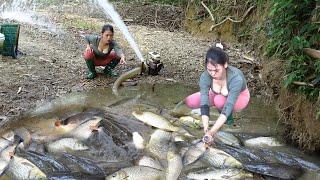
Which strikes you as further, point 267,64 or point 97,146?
point 267,64

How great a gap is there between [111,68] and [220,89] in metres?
3.39

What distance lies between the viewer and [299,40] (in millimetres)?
5176

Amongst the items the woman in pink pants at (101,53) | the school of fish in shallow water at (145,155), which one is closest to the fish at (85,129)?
the school of fish in shallow water at (145,155)

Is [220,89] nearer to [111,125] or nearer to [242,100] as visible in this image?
[242,100]

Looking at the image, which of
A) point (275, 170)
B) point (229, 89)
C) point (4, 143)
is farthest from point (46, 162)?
point (275, 170)

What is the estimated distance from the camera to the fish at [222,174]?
474 centimetres

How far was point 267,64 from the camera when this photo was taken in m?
6.09

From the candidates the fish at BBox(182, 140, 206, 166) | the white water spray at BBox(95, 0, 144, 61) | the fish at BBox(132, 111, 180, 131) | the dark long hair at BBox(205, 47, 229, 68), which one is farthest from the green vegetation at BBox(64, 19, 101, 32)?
the dark long hair at BBox(205, 47, 229, 68)

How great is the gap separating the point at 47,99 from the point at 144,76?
1.88 metres

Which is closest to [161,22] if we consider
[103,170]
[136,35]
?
[136,35]

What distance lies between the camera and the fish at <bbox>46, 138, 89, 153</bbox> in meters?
5.25

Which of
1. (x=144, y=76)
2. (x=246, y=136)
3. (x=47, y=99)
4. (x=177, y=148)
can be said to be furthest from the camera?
(x=144, y=76)

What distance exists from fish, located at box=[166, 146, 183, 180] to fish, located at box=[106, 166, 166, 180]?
8cm

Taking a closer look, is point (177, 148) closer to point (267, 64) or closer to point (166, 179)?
point (166, 179)
